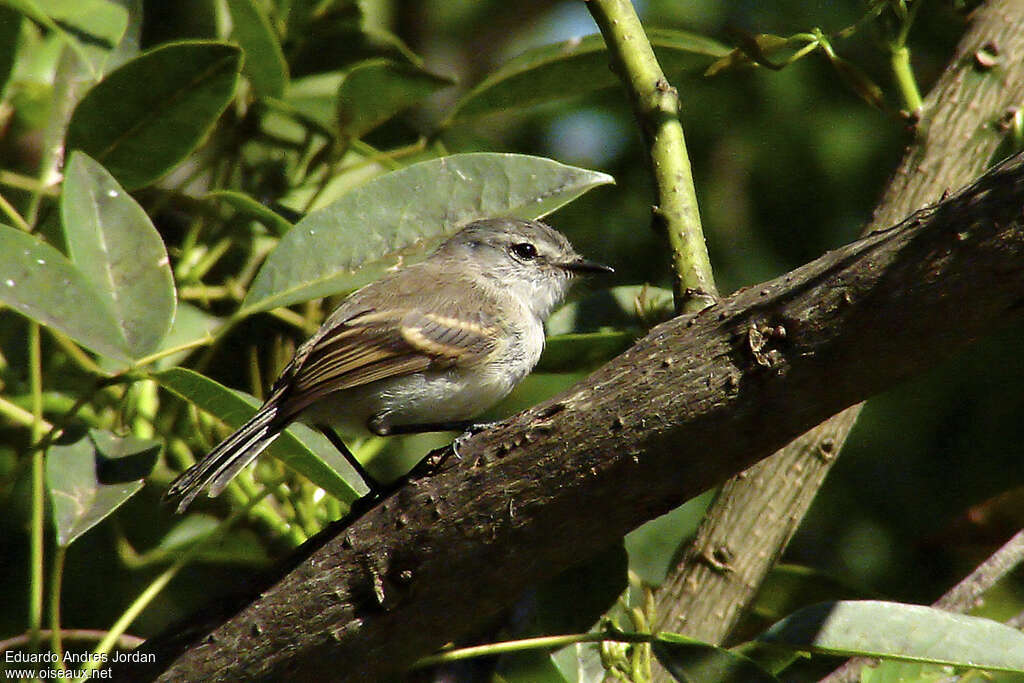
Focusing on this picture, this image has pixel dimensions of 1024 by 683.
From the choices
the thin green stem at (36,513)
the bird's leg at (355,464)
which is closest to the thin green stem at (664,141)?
the bird's leg at (355,464)

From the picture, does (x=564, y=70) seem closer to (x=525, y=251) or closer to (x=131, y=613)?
(x=525, y=251)

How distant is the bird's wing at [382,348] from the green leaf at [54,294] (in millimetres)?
517

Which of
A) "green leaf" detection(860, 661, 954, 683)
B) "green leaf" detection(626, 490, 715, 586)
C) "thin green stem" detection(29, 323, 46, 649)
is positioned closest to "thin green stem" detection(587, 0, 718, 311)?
"green leaf" detection(860, 661, 954, 683)

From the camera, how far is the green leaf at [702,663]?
2109 mm

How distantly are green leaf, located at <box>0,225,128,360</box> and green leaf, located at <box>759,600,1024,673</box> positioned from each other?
146cm

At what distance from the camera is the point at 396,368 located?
2781mm

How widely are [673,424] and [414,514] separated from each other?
0.53 m

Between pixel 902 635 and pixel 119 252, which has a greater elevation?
pixel 119 252

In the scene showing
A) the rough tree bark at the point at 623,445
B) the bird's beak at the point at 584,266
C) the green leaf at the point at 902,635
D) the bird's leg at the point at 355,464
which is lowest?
the green leaf at the point at 902,635

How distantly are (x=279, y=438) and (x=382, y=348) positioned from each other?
58cm

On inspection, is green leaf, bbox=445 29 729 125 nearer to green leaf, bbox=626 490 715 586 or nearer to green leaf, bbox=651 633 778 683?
green leaf, bbox=626 490 715 586

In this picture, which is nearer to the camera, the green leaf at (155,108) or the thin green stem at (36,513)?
the thin green stem at (36,513)

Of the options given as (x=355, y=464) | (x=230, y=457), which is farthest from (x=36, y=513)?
(x=355, y=464)

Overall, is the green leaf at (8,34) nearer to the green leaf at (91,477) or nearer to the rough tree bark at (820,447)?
the green leaf at (91,477)
